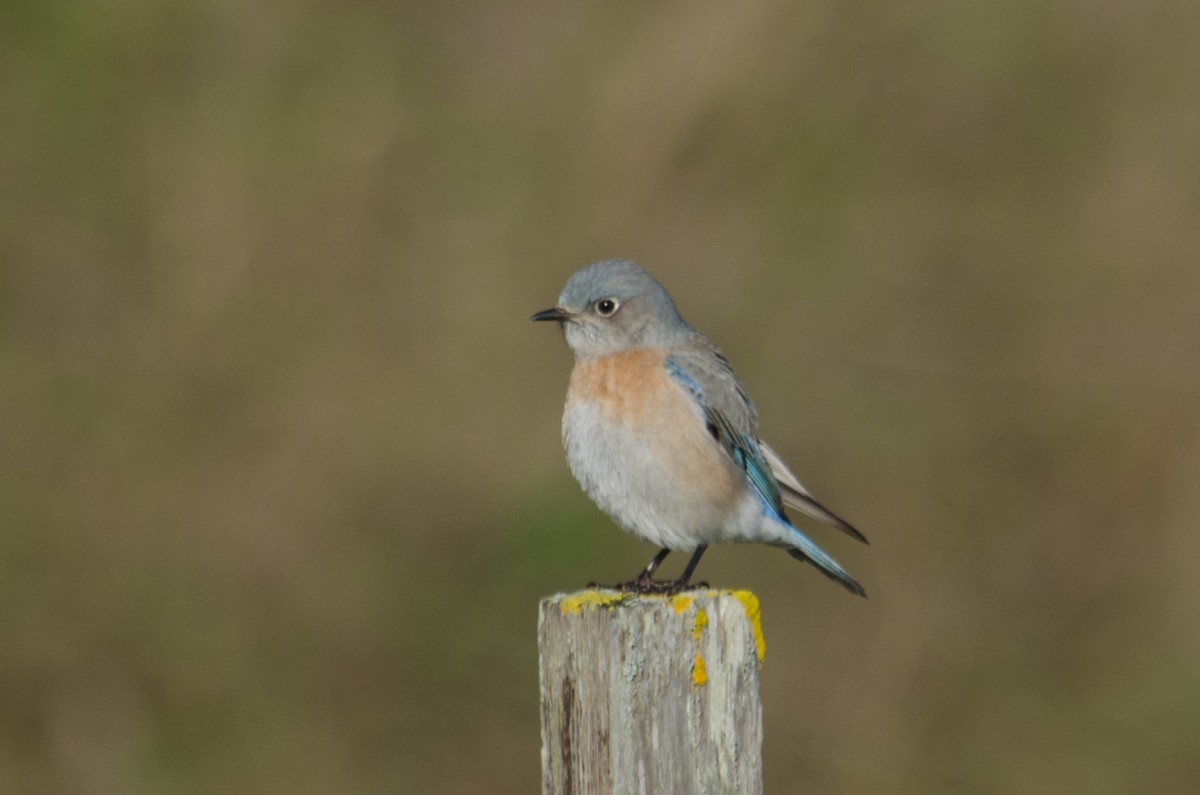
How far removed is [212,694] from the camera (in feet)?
28.8

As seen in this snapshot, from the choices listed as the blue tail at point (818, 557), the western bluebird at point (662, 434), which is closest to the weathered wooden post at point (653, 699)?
the western bluebird at point (662, 434)

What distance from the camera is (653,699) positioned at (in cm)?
413

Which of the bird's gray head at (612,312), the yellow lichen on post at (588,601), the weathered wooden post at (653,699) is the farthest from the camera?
the bird's gray head at (612,312)

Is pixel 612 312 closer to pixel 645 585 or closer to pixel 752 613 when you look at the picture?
pixel 645 585

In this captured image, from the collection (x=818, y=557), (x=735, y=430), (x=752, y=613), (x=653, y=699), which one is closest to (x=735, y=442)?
(x=735, y=430)

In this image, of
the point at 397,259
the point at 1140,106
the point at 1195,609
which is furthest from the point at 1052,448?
the point at 397,259

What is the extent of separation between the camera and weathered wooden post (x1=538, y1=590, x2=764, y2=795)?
4.11 metres

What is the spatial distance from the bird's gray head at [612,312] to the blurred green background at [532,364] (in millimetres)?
2813

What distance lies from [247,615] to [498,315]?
8.57ft

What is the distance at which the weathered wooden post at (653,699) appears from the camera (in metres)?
4.11

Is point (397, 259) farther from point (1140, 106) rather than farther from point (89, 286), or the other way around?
point (1140, 106)

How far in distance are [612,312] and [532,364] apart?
371 cm

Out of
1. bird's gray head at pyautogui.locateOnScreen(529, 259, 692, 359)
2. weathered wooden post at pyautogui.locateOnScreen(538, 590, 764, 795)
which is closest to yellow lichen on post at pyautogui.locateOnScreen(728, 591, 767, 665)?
weathered wooden post at pyautogui.locateOnScreen(538, 590, 764, 795)

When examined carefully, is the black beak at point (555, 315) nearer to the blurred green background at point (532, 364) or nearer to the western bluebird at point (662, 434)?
the western bluebird at point (662, 434)
